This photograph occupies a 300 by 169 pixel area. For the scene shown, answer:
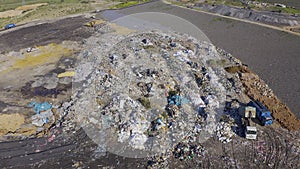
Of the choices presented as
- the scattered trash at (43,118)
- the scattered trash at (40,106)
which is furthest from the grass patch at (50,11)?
the scattered trash at (43,118)

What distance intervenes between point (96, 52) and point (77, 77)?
494cm

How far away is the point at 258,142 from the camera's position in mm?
15070

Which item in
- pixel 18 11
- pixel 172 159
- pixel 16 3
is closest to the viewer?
pixel 172 159

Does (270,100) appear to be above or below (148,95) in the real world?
above

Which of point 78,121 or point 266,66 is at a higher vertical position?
point 266,66

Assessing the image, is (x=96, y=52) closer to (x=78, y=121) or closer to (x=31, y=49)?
(x=31, y=49)

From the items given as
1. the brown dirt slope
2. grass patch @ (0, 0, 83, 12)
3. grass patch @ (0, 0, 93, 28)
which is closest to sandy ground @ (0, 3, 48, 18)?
grass patch @ (0, 0, 93, 28)

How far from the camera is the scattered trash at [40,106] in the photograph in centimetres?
1903

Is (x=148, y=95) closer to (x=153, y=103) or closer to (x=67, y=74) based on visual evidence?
(x=153, y=103)

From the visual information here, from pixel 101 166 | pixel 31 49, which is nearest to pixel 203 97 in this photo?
pixel 101 166

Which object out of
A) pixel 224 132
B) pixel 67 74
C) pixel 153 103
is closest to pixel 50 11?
pixel 67 74

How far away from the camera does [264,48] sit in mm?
26359

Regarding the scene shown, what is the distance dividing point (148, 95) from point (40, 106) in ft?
25.1

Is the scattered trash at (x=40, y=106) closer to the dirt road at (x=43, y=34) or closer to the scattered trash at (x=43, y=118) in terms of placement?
the scattered trash at (x=43, y=118)
